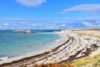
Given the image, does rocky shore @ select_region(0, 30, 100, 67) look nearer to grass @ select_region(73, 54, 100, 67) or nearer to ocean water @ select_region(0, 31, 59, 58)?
grass @ select_region(73, 54, 100, 67)

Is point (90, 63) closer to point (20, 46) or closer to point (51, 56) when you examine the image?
point (51, 56)

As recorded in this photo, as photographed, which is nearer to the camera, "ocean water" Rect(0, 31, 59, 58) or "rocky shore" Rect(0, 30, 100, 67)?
"rocky shore" Rect(0, 30, 100, 67)

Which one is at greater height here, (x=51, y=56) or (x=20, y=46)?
(x=51, y=56)

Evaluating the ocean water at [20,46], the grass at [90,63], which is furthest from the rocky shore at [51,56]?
the ocean water at [20,46]

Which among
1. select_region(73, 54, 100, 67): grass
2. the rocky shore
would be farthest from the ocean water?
select_region(73, 54, 100, 67): grass

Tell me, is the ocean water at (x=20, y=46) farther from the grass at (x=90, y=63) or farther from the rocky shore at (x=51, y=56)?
the grass at (x=90, y=63)

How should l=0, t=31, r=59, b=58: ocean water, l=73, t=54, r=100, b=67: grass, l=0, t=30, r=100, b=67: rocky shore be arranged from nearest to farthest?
l=73, t=54, r=100, b=67: grass → l=0, t=30, r=100, b=67: rocky shore → l=0, t=31, r=59, b=58: ocean water

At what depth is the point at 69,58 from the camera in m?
40.2

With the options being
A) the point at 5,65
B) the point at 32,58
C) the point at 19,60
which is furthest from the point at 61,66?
the point at 32,58

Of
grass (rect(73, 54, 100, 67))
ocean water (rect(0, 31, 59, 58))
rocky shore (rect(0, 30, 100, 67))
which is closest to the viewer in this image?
grass (rect(73, 54, 100, 67))

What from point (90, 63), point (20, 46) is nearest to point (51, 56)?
point (90, 63)

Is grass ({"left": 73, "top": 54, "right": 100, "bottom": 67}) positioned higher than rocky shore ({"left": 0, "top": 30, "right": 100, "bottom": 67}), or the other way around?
grass ({"left": 73, "top": 54, "right": 100, "bottom": 67})

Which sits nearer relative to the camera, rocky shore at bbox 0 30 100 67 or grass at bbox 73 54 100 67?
grass at bbox 73 54 100 67

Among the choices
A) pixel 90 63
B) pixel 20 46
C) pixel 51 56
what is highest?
pixel 90 63
